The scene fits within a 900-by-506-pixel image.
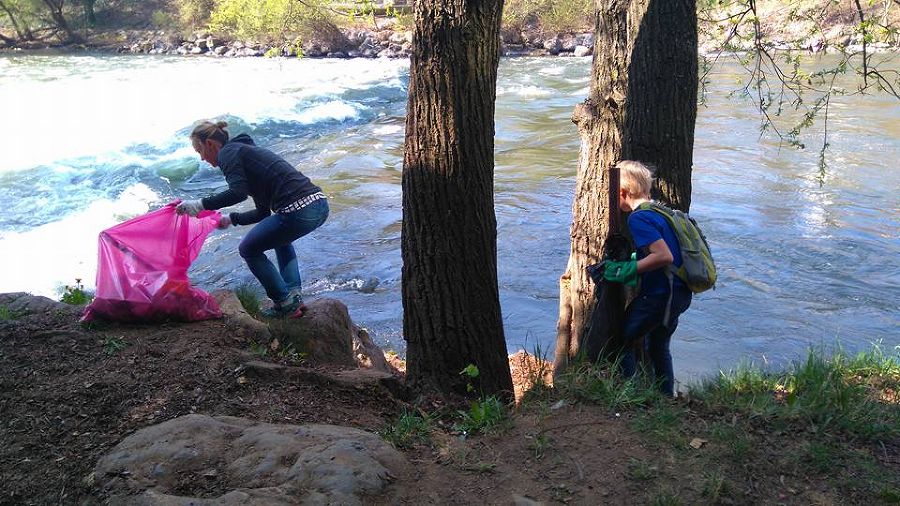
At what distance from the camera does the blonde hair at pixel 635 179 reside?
450cm

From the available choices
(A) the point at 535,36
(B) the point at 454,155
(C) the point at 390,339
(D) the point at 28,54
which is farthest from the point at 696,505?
(D) the point at 28,54

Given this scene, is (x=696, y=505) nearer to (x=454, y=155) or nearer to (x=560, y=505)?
(x=560, y=505)

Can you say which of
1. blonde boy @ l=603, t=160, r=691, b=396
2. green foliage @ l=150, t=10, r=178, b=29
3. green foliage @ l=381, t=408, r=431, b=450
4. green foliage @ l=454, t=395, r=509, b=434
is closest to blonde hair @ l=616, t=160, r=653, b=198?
blonde boy @ l=603, t=160, r=691, b=396

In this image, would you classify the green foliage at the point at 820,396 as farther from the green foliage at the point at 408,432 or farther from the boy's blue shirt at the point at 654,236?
the green foliage at the point at 408,432

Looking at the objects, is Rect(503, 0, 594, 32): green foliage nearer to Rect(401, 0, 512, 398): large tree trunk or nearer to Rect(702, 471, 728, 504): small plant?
Rect(401, 0, 512, 398): large tree trunk

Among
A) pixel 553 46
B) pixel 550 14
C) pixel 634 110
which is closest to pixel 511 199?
pixel 634 110

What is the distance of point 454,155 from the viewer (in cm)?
406

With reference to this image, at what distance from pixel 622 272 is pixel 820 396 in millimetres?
1186

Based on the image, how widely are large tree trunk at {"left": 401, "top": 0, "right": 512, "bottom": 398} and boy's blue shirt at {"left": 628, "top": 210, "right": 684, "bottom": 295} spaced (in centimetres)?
80

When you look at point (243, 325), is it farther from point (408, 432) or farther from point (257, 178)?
point (408, 432)

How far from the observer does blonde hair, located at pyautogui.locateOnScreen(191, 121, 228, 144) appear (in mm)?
5367

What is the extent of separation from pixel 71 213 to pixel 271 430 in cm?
952

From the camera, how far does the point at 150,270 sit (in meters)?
5.14

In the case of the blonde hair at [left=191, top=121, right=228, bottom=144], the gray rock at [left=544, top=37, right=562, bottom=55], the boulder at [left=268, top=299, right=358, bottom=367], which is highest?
the gray rock at [left=544, top=37, right=562, bottom=55]
